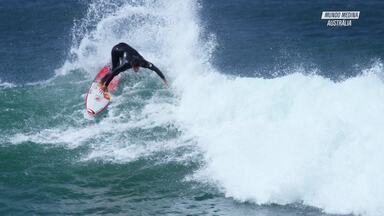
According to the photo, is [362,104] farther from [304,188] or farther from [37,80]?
[37,80]

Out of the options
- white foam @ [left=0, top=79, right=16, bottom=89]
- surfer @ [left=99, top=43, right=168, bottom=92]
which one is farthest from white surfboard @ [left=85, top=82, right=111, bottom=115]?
white foam @ [left=0, top=79, right=16, bottom=89]

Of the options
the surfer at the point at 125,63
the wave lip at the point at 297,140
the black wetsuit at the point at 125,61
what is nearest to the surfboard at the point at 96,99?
the surfer at the point at 125,63

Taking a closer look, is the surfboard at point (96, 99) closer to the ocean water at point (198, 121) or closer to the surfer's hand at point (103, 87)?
the surfer's hand at point (103, 87)

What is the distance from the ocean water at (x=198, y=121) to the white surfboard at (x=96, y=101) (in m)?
Result: 0.38

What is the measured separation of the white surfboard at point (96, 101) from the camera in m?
A: 25.3

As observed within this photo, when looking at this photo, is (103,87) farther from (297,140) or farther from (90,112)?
(297,140)

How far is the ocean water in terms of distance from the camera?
1902cm

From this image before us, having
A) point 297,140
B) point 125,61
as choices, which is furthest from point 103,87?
point 297,140

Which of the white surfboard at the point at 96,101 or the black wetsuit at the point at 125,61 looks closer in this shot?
the black wetsuit at the point at 125,61

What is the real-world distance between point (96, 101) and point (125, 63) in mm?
2071

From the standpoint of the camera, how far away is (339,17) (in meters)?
35.8

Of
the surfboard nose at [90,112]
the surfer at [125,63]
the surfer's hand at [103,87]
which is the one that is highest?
the surfer at [125,63]

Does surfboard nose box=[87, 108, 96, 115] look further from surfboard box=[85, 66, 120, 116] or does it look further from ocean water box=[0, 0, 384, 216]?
ocean water box=[0, 0, 384, 216]

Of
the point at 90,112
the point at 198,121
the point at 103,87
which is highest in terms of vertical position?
the point at 103,87
